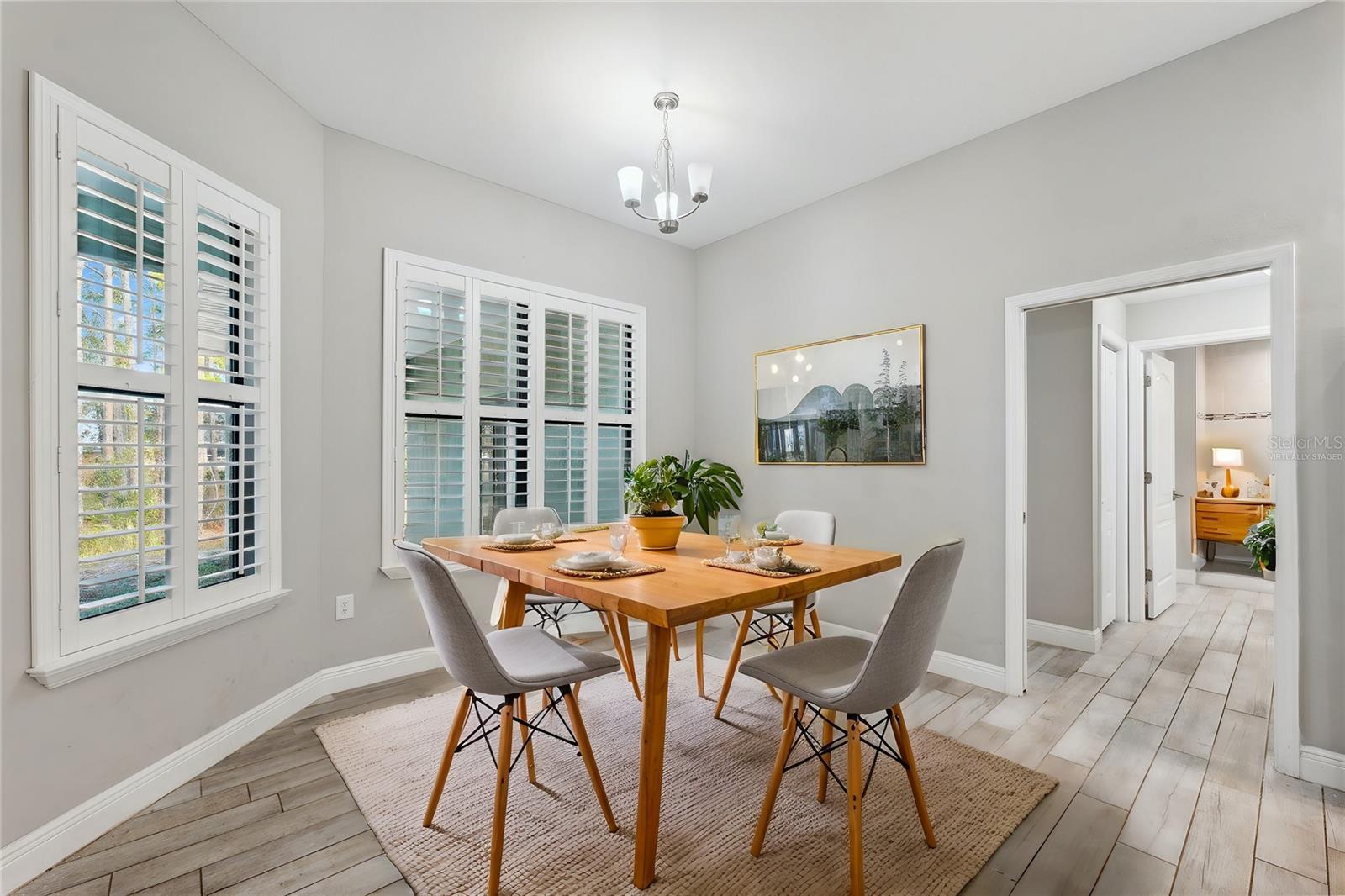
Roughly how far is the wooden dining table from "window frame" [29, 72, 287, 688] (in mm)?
962

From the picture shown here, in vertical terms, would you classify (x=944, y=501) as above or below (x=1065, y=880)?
above

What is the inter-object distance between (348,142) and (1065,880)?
4177mm

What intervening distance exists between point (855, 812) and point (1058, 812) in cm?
96

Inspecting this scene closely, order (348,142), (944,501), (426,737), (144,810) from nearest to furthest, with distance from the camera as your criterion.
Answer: (144,810)
(426,737)
(348,142)
(944,501)

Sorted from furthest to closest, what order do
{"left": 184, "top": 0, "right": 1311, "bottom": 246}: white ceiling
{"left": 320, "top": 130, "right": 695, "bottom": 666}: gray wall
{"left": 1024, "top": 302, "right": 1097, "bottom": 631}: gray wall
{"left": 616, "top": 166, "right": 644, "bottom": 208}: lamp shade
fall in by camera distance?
{"left": 1024, "top": 302, "right": 1097, "bottom": 631}: gray wall, {"left": 320, "top": 130, "right": 695, "bottom": 666}: gray wall, {"left": 616, "top": 166, "right": 644, "bottom": 208}: lamp shade, {"left": 184, "top": 0, "right": 1311, "bottom": 246}: white ceiling

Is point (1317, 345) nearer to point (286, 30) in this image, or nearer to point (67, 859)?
point (286, 30)

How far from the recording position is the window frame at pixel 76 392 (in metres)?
1.71

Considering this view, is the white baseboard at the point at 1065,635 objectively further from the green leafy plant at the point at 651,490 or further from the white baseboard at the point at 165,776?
the white baseboard at the point at 165,776

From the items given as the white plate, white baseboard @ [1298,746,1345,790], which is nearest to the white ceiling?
the white plate

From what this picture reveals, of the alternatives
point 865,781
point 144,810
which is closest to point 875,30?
point 865,781

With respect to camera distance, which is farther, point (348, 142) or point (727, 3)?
point (348, 142)

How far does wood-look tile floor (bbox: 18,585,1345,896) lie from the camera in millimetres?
1662

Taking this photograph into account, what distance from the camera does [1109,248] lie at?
269 centimetres

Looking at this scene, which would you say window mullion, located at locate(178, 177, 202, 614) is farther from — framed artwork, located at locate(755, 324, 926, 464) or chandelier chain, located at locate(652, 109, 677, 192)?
framed artwork, located at locate(755, 324, 926, 464)
